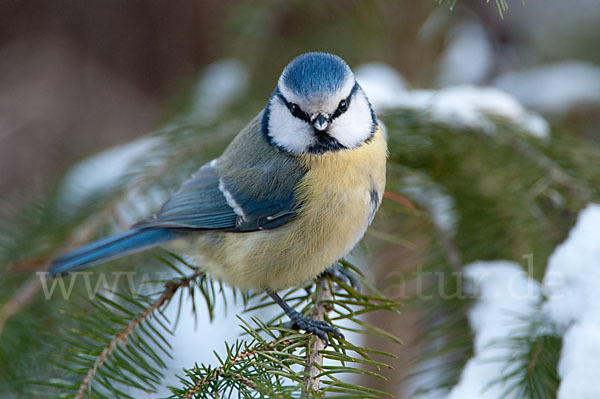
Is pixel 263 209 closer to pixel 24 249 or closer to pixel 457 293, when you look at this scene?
pixel 457 293

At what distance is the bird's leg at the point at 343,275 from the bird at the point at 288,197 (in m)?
0.01

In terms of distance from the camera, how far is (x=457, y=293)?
1562 millimetres

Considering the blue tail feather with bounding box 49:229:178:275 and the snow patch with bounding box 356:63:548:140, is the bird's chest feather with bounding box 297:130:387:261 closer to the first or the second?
the snow patch with bounding box 356:63:548:140

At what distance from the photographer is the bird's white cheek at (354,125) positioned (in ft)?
4.98

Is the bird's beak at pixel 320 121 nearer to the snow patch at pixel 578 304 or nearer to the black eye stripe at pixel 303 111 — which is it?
the black eye stripe at pixel 303 111

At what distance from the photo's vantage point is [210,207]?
171cm

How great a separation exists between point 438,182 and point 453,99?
272 millimetres

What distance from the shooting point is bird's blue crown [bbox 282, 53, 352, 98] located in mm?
1423

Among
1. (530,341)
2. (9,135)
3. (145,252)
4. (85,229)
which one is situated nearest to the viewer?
(530,341)

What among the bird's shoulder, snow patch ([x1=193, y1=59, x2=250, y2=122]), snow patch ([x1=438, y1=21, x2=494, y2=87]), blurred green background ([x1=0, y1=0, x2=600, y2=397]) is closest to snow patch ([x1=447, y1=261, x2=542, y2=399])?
blurred green background ([x1=0, y1=0, x2=600, y2=397])

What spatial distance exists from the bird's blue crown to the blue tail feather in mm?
627

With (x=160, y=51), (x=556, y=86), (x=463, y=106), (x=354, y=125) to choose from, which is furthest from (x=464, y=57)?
(x=160, y=51)

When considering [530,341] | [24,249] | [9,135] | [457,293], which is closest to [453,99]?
[457,293]

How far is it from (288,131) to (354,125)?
0.60ft
